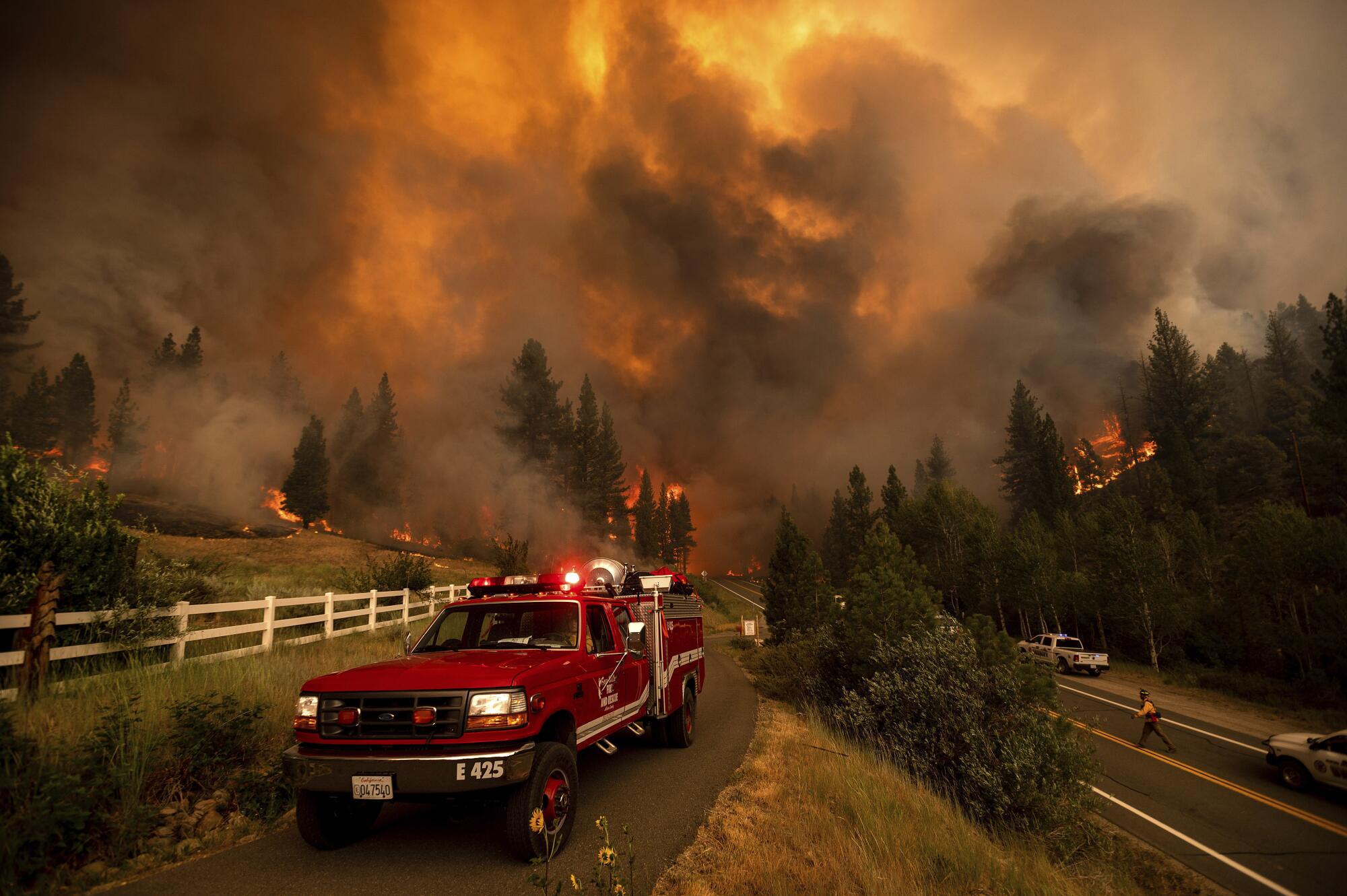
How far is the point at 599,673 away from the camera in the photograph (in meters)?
6.67

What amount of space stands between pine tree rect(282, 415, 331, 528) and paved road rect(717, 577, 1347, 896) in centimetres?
7055

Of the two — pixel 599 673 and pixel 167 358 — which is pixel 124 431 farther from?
pixel 599 673

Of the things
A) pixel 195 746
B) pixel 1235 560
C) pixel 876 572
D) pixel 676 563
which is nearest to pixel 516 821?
pixel 195 746

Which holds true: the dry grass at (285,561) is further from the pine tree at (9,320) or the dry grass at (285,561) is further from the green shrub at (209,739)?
the pine tree at (9,320)

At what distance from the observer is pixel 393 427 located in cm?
7950

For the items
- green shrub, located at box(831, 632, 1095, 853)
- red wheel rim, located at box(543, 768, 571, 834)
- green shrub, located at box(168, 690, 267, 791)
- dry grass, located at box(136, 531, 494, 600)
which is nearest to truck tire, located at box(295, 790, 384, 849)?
red wheel rim, located at box(543, 768, 571, 834)

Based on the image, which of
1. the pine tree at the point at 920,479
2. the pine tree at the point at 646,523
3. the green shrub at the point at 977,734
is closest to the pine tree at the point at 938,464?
the pine tree at the point at 920,479

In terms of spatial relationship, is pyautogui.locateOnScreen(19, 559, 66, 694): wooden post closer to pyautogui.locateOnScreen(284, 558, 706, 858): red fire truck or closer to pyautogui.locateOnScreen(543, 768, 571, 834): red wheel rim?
pyautogui.locateOnScreen(284, 558, 706, 858): red fire truck

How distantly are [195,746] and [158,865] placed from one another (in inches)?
54.5

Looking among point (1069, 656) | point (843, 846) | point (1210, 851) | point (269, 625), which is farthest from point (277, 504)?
point (1210, 851)

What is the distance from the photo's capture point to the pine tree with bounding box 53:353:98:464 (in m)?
68.7

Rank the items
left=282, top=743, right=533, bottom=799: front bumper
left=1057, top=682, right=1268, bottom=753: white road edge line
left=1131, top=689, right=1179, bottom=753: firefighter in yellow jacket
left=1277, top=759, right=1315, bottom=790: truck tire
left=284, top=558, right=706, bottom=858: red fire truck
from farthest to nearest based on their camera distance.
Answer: left=1057, top=682, right=1268, bottom=753: white road edge line → left=1131, top=689, right=1179, bottom=753: firefighter in yellow jacket → left=1277, top=759, right=1315, bottom=790: truck tire → left=284, top=558, right=706, bottom=858: red fire truck → left=282, top=743, right=533, bottom=799: front bumper

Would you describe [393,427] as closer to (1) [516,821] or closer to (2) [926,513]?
(2) [926,513]

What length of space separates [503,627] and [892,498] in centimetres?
9742
